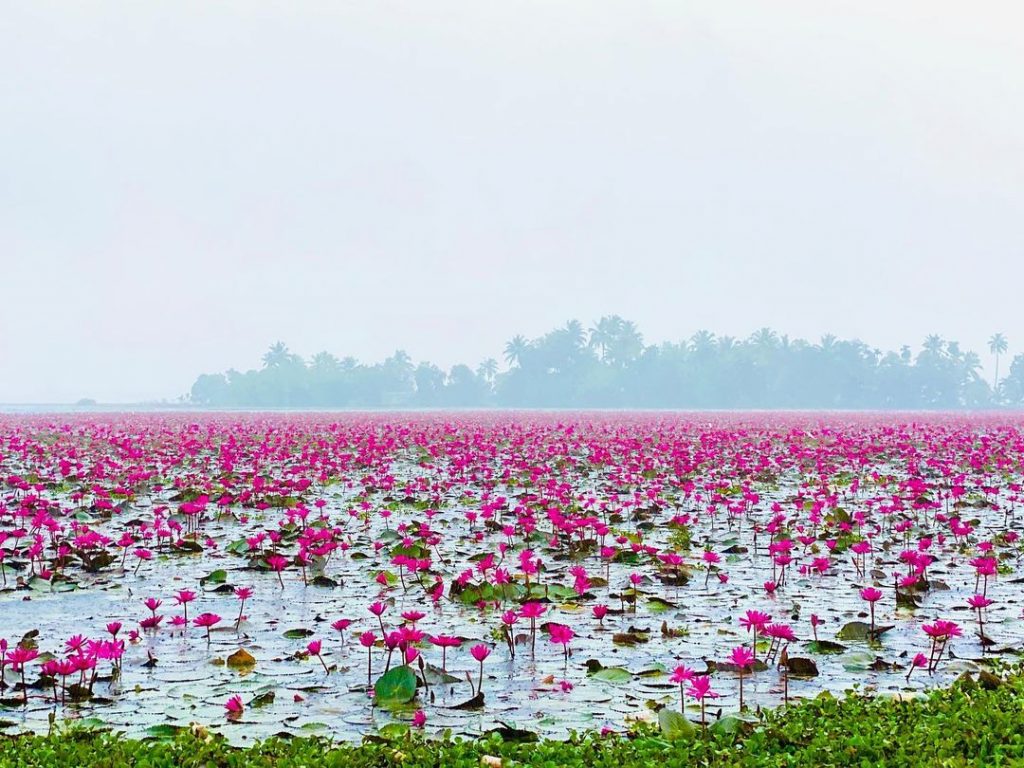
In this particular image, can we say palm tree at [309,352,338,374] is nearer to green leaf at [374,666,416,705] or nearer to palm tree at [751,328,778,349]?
palm tree at [751,328,778,349]

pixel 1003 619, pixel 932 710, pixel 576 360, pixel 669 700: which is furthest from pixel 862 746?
pixel 576 360

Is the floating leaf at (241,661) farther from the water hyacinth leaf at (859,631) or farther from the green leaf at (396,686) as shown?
the water hyacinth leaf at (859,631)

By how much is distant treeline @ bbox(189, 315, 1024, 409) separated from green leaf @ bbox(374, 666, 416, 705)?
8993cm

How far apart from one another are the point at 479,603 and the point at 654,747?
260 centimetres

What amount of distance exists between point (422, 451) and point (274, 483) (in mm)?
6810

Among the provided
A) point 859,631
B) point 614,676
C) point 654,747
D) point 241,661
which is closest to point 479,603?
point 614,676

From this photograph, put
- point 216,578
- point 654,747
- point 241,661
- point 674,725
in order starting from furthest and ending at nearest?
1. point 216,578
2. point 241,661
3. point 674,725
4. point 654,747

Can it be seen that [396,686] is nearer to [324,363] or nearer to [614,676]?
[614,676]

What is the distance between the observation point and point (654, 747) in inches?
152

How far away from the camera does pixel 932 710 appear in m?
4.18

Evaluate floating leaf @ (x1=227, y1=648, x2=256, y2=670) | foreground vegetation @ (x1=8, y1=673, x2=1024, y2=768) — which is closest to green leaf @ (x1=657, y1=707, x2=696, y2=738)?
foreground vegetation @ (x1=8, y1=673, x2=1024, y2=768)

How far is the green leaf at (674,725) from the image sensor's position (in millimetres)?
3938

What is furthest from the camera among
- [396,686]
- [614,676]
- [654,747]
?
[614,676]

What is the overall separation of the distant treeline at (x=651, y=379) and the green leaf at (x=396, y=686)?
8993 centimetres
